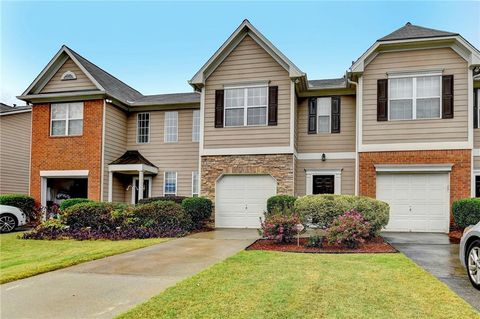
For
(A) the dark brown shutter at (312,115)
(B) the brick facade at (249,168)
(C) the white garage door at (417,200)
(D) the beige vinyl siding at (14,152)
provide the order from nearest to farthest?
(C) the white garage door at (417,200)
(B) the brick facade at (249,168)
(A) the dark brown shutter at (312,115)
(D) the beige vinyl siding at (14,152)

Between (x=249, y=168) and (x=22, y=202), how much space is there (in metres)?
10.1

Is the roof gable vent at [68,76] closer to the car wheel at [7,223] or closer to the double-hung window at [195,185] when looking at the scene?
the car wheel at [7,223]

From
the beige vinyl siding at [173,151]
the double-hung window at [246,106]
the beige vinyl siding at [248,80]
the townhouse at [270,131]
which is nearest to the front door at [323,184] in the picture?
the townhouse at [270,131]

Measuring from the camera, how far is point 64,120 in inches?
707

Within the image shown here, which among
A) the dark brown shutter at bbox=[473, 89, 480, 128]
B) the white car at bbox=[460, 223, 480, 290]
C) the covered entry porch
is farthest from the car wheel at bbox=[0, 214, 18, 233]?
the dark brown shutter at bbox=[473, 89, 480, 128]

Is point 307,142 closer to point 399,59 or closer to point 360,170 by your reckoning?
point 360,170

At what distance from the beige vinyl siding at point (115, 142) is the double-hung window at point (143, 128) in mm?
687

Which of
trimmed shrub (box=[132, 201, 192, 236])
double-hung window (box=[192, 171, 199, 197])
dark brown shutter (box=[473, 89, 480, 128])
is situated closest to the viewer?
trimmed shrub (box=[132, 201, 192, 236])

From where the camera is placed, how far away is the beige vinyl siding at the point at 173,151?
18234 millimetres

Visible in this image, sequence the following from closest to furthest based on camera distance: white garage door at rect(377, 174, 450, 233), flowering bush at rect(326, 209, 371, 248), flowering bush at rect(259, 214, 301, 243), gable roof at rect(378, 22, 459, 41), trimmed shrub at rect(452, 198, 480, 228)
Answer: flowering bush at rect(326, 209, 371, 248) → flowering bush at rect(259, 214, 301, 243) → trimmed shrub at rect(452, 198, 480, 228) → white garage door at rect(377, 174, 450, 233) → gable roof at rect(378, 22, 459, 41)

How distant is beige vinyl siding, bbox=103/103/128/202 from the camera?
1752cm

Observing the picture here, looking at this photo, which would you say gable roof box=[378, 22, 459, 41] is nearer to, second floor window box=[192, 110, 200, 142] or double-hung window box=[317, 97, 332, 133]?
double-hung window box=[317, 97, 332, 133]

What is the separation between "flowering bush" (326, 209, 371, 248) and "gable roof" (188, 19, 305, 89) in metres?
6.87

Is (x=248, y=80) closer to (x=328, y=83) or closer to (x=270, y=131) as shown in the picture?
(x=270, y=131)
